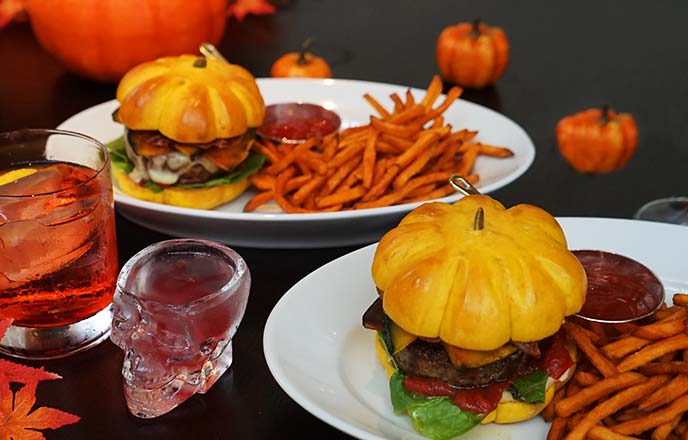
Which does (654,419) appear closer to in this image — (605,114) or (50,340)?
(50,340)

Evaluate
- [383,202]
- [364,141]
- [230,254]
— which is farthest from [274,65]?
[230,254]

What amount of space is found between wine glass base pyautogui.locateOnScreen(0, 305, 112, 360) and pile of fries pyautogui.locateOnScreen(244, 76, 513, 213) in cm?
68

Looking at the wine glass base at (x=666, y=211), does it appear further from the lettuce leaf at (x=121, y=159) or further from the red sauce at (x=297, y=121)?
the lettuce leaf at (x=121, y=159)

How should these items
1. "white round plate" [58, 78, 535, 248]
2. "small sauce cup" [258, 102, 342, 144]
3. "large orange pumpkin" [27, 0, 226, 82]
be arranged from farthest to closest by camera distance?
"large orange pumpkin" [27, 0, 226, 82]
"small sauce cup" [258, 102, 342, 144]
"white round plate" [58, 78, 535, 248]

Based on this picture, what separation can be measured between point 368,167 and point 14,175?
3.16 feet

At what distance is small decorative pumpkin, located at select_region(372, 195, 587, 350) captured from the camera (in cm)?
159

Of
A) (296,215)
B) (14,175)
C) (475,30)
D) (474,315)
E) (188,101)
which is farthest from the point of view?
(475,30)

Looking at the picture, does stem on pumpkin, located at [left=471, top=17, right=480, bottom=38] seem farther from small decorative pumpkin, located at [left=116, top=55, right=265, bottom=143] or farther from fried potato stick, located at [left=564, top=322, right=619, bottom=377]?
fried potato stick, located at [left=564, top=322, right=619, bottom=377]

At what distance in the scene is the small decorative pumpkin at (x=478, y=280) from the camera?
1.59m

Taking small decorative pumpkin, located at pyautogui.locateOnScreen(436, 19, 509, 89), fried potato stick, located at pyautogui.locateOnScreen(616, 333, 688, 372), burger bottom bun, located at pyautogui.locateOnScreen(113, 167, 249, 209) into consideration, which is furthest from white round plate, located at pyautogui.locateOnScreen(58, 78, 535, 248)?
fried potato stick, located at pyautogui.locateOnScreen(616, 333, 688, 372)

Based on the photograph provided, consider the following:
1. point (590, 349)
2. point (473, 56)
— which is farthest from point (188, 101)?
point (473, 56)

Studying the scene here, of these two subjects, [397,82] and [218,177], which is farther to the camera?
[397,82]

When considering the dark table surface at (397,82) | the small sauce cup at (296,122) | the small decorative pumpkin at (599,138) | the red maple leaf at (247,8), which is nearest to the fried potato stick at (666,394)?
the dark table surface at (397,82)

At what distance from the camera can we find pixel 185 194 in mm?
2502
